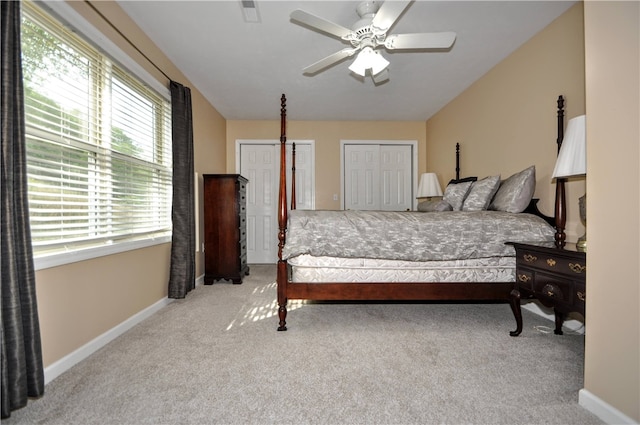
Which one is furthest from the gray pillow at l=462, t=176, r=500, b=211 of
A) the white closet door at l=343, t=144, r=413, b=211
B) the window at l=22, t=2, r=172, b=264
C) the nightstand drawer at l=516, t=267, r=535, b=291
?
the window at l=22, t=2, r=172, b=264

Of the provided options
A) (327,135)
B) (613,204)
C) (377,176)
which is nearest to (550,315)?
(613,204)

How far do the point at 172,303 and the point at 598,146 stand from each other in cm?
326

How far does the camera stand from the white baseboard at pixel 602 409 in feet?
3.76

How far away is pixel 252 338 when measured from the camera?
2.06 meters

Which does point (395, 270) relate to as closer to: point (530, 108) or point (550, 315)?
point (550, 315)

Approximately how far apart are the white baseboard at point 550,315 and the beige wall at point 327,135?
3.00 metres

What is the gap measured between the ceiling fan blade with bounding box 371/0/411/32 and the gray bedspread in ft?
4.34

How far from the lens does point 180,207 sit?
2.89 meters

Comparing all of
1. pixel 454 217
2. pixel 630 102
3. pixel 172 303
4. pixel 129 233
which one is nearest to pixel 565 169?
pixel 454 217

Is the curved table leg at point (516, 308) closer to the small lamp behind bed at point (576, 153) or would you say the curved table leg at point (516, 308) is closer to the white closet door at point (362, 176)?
the small lamp behind bed at point (576, 153)

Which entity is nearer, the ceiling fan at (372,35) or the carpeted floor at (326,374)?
the carpeted floor at (326,374)

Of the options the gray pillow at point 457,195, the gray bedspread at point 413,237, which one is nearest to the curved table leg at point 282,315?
the gray bedspread at point 413,237

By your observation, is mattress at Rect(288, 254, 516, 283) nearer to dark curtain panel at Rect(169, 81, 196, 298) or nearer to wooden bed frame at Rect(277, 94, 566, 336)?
wooden bed frame at Rect(277, 94, 566, 336)

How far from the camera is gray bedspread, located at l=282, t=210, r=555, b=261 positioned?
85.0 inches
